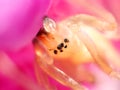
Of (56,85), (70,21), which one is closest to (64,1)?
(70,21)

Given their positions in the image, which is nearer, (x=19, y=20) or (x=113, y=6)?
(x=19, y=20)

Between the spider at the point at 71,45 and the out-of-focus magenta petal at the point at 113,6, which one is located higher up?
the out-of-focus magenta petal at the point at 113,6

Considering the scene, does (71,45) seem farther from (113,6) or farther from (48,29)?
(113,6)

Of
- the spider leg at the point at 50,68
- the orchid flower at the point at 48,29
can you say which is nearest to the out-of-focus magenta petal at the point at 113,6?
the orchid flower at the point at 48,29

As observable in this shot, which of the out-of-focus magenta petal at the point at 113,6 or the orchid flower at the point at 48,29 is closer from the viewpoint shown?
the orchid flower at the point at 48,29

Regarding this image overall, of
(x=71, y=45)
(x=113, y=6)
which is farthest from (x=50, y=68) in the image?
(x=113, y=6)

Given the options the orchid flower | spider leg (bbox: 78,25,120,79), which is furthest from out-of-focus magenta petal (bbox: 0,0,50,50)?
spider leg (bbox: 78,25,120,79)

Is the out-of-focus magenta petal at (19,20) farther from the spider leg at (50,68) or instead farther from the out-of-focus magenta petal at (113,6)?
the out-of-focus magenta petal at (113,6)
